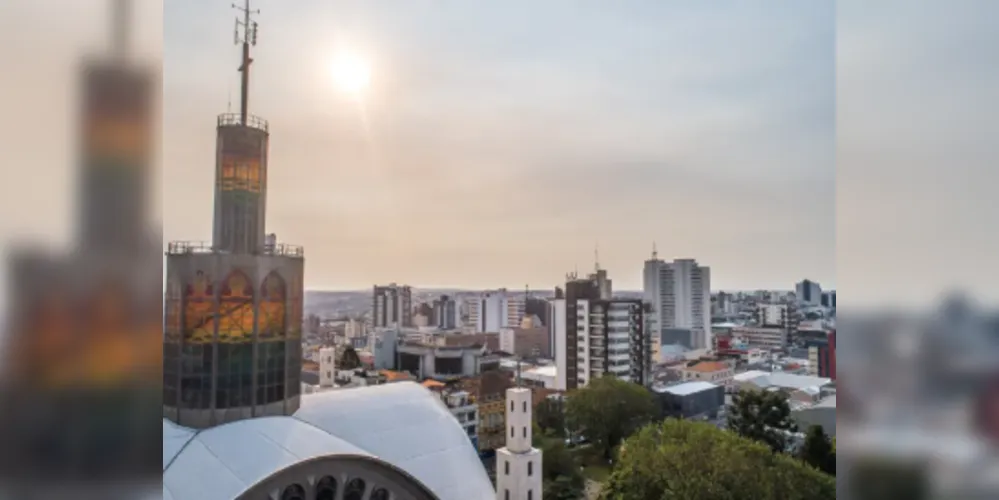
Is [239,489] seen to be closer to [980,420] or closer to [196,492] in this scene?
[196,492]

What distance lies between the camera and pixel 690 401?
9883 millimetres

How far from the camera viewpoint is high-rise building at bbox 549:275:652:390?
11078mm

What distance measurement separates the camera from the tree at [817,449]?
5.94 meters

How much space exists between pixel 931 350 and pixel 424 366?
12.4 m

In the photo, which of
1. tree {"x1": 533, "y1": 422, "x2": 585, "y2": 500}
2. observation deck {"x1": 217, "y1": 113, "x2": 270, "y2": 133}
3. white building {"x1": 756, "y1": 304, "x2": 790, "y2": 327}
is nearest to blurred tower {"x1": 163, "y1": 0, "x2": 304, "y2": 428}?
observation deck {"x1": 217, "y1": 113, "x2": 270, "y2": 133}

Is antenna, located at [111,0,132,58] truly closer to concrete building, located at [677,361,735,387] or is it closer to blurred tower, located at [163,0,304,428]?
blurred tower, located at [163,0,304,428]

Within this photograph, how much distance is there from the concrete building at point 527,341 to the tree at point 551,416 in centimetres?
788

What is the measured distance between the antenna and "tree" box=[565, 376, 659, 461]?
827 cm

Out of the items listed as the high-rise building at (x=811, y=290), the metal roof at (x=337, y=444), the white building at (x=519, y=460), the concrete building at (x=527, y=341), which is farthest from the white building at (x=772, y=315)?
the metal roof at (x=337, y=444)

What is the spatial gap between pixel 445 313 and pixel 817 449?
46.8 feet

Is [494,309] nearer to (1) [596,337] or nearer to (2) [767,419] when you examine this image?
(1) [596,337]

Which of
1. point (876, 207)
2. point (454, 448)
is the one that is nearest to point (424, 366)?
point (454, 448)

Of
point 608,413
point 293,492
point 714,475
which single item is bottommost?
point 608,413

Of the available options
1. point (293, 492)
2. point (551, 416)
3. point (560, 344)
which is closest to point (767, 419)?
point (551, 416)
